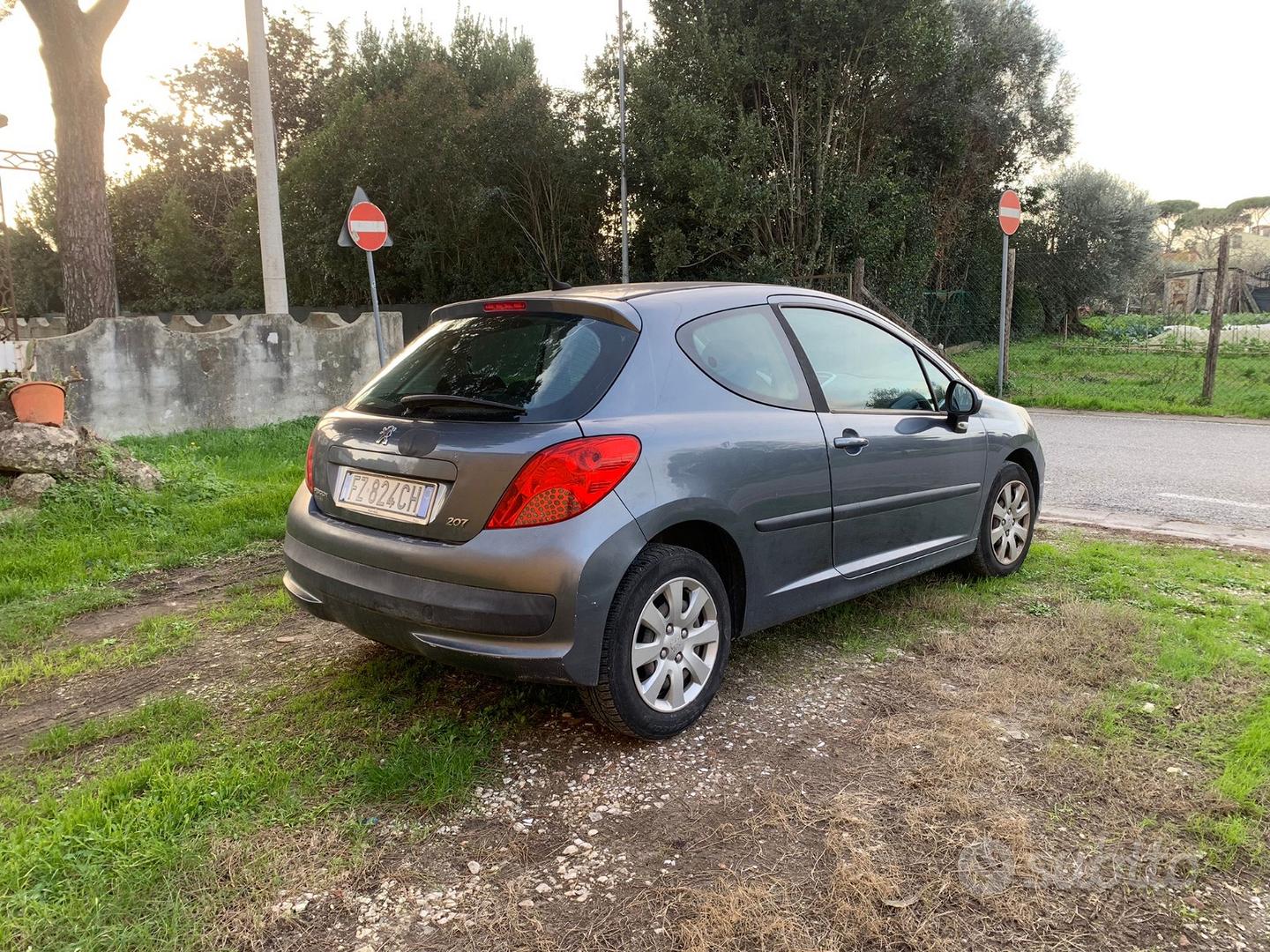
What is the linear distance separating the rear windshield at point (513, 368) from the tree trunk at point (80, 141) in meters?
10.5

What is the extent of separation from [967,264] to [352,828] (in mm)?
22584

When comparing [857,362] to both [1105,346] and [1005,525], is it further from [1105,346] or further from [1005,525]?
[1105,346]

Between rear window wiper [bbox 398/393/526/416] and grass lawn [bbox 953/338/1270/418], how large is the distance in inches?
469

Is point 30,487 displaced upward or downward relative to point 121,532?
upward

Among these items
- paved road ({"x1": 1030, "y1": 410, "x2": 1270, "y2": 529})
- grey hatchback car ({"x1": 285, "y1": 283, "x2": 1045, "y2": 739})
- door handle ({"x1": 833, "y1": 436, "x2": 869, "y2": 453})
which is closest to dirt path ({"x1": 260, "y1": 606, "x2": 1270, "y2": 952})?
grey hatchback car ({"x1": 285, "y1": 283, "x2": 1045, "y2": 739})

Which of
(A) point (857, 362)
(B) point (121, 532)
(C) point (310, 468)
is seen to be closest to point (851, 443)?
(A) point (857, 362)

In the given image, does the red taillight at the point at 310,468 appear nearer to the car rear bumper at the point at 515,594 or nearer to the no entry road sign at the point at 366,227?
the car rear bumper at the point at 515,594

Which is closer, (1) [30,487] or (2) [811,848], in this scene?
(2) [811,848]

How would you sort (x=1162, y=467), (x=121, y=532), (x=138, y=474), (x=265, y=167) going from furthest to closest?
1. (x=265, y=167)
2. (x=1162, y=467)
3. (x=138, y=474)
4. (x=121, y=532)

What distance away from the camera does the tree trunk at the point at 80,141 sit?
36.6 ft

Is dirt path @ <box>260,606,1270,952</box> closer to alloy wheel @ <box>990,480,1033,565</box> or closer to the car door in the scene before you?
the car door

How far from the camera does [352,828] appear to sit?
2.63 meters

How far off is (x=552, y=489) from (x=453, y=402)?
573mm

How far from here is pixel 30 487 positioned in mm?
6387
